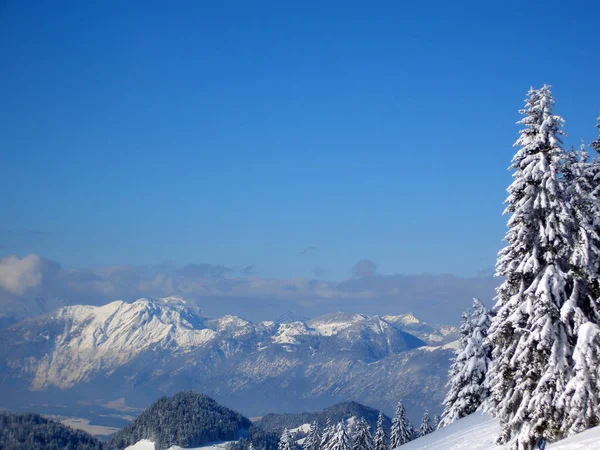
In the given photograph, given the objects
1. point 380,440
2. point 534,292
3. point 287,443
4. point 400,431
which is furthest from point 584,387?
point 287,443

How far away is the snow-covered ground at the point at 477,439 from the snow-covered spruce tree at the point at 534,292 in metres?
1.66

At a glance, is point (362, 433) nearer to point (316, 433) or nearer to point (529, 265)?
point (316, 433)

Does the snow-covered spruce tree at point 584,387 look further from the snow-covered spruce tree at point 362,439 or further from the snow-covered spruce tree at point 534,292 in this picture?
the snow-covered spruce tree at point 362,439

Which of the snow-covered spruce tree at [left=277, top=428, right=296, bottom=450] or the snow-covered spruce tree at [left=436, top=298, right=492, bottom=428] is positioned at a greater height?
the snow-covered spruce tree at [left=436, top=298, right=492, bottom=428]

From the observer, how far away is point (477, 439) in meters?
31.1

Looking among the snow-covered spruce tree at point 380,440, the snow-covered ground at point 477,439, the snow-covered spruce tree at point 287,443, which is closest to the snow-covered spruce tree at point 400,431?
the snow-covered spruce tree at point 380,440

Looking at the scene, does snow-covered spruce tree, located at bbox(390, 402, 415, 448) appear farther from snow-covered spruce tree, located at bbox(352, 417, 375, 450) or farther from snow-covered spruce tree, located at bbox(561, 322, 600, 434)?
snow-covered spruce tree, located at bbox(561, 322, 600, 434)

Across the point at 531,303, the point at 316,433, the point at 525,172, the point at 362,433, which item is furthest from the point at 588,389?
the point at 316,433

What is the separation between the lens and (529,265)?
2447 centimetres

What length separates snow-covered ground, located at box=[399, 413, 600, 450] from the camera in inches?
798

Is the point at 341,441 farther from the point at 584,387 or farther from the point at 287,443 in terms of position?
the point at 584,387

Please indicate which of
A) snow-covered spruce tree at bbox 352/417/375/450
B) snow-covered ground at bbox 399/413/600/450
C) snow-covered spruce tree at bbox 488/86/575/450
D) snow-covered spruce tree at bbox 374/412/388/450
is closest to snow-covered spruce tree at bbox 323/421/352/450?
snow-covered spruce tree at bbox 352/417/375/450

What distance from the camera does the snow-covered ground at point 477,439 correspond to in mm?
20266

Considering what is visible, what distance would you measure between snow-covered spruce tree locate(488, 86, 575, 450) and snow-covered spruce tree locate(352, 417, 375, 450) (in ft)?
174
